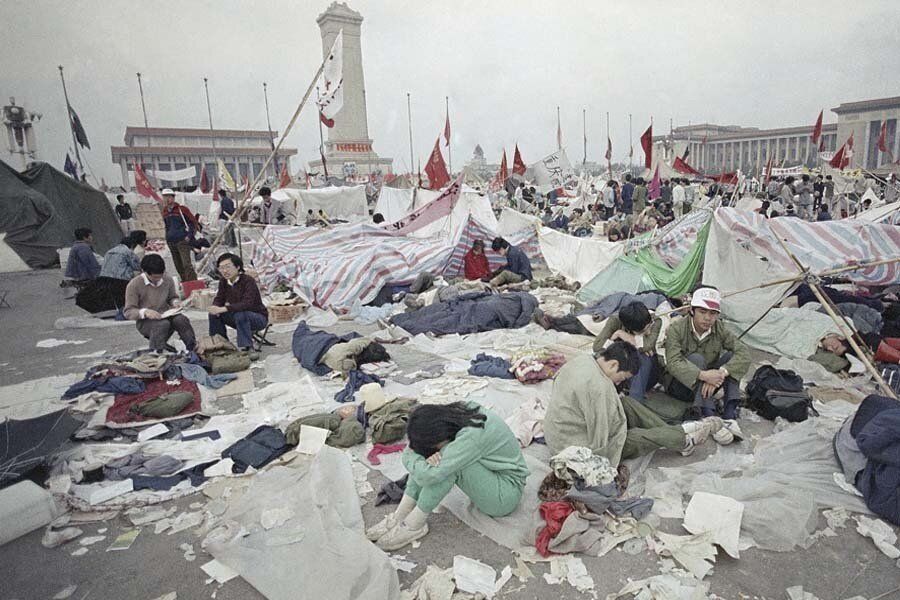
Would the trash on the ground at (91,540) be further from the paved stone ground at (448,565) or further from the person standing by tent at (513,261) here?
the person standing by tent at (513,261)

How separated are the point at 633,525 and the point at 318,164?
160 ft

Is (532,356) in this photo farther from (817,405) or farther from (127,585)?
(127,585)

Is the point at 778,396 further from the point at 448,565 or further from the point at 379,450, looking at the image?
the point at 379,450

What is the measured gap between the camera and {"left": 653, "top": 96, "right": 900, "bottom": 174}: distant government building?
48.7 meters

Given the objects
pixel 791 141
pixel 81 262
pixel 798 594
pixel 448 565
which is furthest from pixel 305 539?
pixel 791 141

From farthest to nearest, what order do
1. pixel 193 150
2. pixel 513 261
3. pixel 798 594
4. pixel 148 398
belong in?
pixel 193 150 < pixel 513 261 < pixel 148 398 < pixel 798 594

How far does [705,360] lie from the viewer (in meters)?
4.23

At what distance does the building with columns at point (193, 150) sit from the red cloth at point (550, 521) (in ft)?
169

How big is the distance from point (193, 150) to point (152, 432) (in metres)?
59.9

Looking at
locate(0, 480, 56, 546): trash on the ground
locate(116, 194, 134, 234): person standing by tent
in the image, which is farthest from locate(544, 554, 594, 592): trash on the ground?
locate(116, 194, 134, 234): person standing by tent

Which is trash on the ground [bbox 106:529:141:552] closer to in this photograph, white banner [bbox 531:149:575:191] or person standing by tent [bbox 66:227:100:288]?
person standing by tent [bbox 66:227:100:288]

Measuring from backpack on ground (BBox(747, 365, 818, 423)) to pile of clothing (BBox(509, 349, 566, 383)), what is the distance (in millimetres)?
1593

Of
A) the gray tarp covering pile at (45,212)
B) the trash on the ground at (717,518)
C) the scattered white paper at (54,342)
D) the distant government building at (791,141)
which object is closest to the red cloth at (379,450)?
the trash on the ground at (717,518)

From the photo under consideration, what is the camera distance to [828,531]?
114 inches
